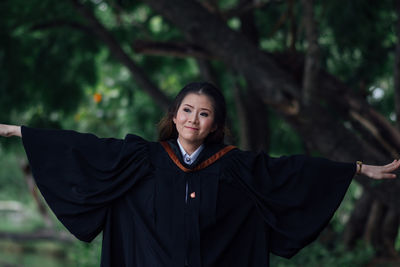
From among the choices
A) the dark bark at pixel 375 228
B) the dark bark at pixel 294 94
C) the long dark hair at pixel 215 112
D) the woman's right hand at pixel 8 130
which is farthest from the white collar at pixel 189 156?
the dark bark at pixel 375 228

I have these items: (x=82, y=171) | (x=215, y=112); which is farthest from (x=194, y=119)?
(x=82, y=171)

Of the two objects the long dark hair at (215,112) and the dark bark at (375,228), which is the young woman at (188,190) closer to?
the long dark hair at (215,112)

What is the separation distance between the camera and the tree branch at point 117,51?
6.80m

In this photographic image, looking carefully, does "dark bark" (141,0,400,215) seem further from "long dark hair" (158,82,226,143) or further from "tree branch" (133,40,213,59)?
"long dark hair" (158,82,226,143)

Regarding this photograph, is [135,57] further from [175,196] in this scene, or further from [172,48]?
[175,196]

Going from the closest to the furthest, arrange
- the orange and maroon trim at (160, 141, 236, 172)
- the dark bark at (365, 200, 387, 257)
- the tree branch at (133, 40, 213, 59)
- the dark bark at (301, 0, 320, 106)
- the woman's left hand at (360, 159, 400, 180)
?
the woman's left hand at (360, 159, 400, 180)
the orange and maroon trim at (160, 141, 236, 172)
the dark bark at (301, 0, 320, 106)
the tree branch at (133, 40, 213, 59)
the dark bark at (365, 200, 387, 257)

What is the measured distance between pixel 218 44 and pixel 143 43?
39.0 inches

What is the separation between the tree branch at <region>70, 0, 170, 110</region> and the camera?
22.3 ft

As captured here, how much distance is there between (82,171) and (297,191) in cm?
127

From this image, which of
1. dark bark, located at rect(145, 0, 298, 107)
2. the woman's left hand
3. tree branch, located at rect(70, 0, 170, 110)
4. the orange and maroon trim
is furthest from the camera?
tree branch, located at rect(70, 0, 170, 110)

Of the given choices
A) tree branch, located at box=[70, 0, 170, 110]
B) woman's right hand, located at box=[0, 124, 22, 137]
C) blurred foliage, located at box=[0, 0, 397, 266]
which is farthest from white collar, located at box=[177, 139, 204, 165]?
tree branch, located at box=[70, 0, 170, 110]

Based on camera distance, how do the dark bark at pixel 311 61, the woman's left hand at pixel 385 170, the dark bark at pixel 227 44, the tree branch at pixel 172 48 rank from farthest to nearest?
the tree branch at pixel 172 48
the dark bark at pixel 227 44
the dark bark at pixel 311 61
the woman's left hand at pixel 385 170

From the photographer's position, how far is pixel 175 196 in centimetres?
315

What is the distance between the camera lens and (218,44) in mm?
5676
